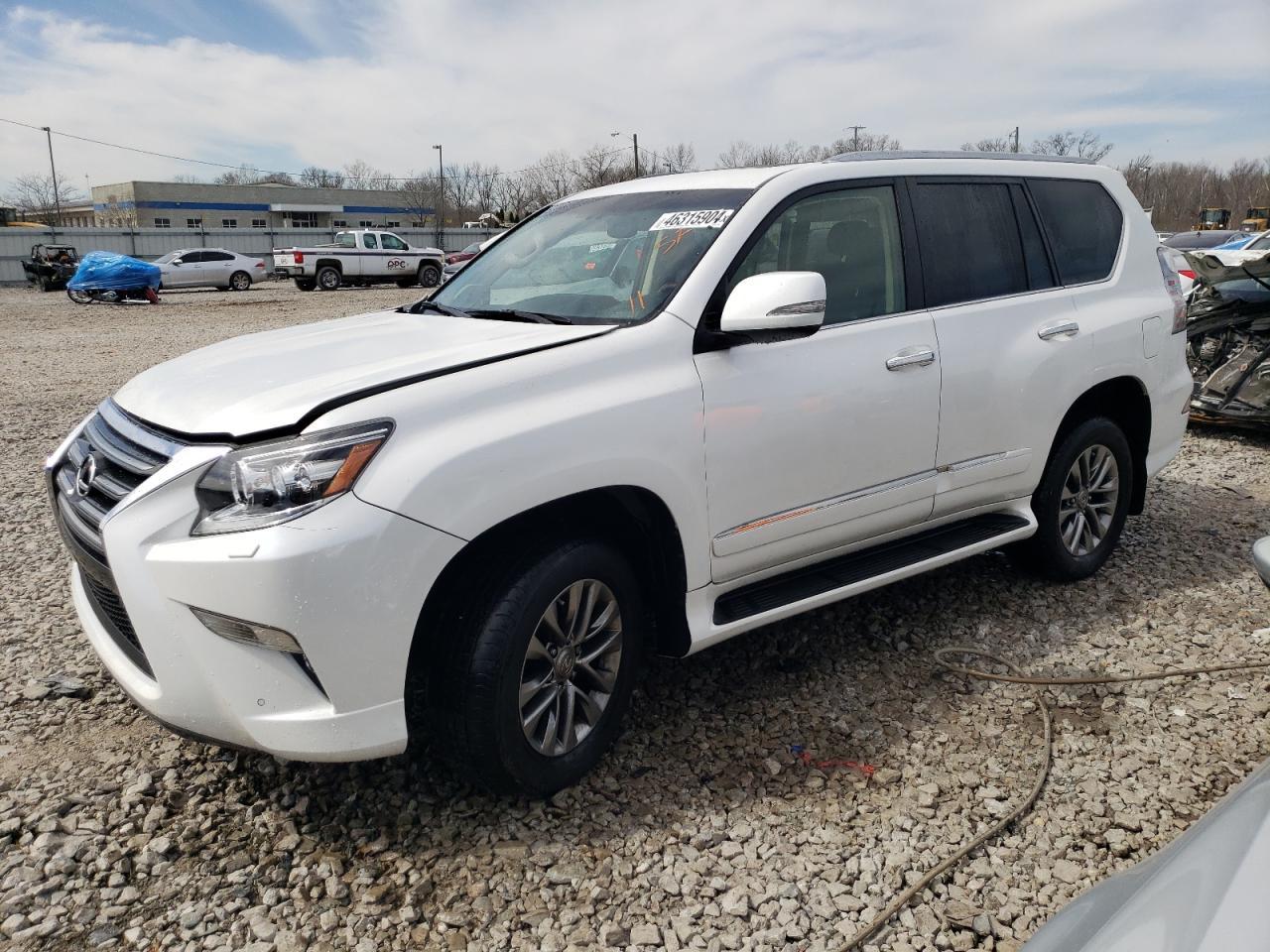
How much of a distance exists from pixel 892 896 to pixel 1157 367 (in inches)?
123

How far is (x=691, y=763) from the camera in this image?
3.18m

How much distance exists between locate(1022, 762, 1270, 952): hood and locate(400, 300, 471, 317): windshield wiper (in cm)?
285

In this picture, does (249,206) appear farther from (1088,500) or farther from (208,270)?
(1088,500)

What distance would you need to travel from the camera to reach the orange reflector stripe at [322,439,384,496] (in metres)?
2.38

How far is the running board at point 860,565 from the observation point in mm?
3244

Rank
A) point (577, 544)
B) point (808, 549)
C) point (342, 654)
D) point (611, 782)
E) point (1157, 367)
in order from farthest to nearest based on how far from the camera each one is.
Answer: point (1157, 367) → point (808, 549) → point (611, 782) → point (577, 544) → point (342, 654)

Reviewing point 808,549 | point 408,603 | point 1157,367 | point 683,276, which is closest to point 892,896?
point 808,549

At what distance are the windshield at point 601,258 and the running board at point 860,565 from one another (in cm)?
100

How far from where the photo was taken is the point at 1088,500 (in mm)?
4535

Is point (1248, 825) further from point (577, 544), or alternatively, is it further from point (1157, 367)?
point (1157, 367)

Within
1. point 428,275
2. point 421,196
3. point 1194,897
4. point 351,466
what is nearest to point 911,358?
point 351,466

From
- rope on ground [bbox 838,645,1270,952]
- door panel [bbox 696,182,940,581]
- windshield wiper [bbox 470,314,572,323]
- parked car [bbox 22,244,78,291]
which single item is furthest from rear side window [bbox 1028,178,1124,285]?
parked car [bbox 22,244,78,291]

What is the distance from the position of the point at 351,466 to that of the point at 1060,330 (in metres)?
3.07

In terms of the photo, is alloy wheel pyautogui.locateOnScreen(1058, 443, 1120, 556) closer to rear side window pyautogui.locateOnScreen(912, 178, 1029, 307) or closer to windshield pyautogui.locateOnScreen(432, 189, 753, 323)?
rear side window pyautogui.locateOnScreen(912, 178, 1029, 307)
